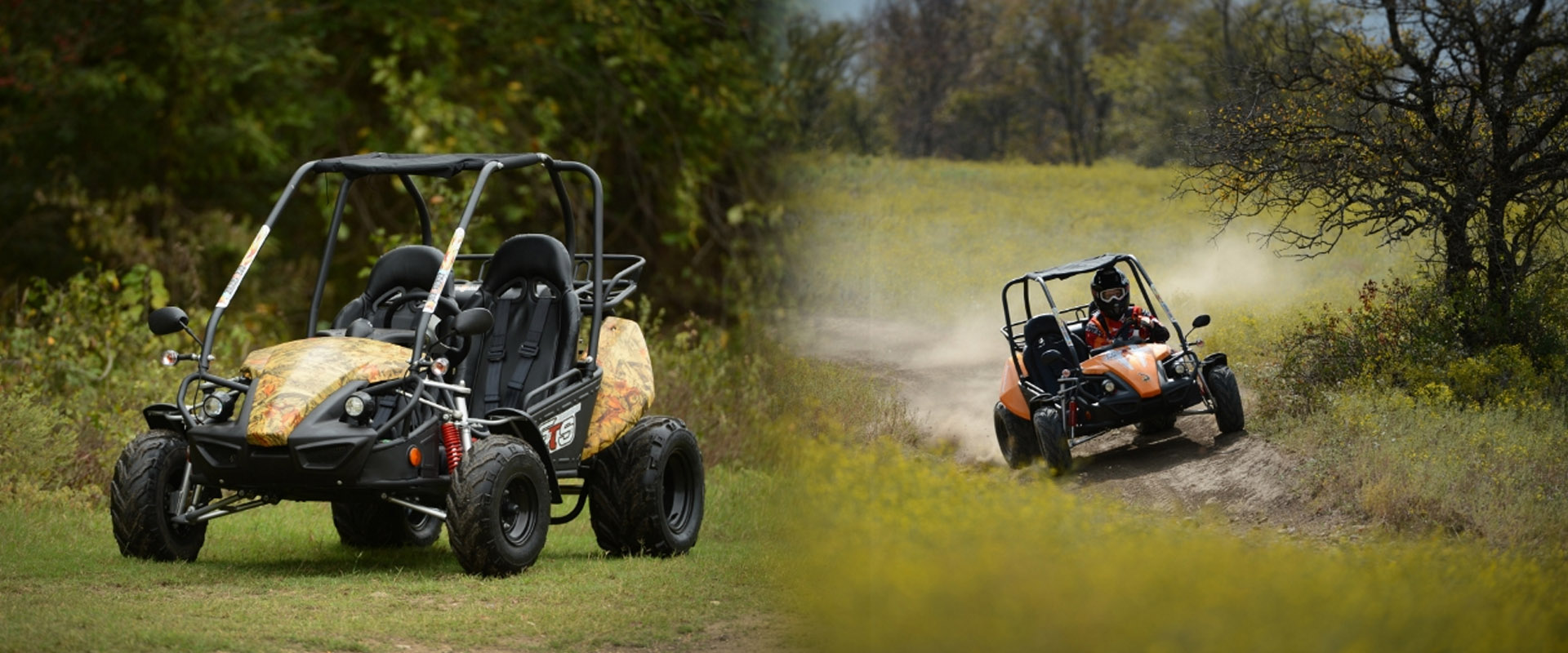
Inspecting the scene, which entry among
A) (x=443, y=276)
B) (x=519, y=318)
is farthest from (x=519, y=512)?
(x=519, y=318)

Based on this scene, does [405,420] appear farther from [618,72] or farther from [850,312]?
[618,72]

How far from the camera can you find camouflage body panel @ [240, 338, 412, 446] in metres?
7.59

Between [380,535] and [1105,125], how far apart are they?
23.7ft

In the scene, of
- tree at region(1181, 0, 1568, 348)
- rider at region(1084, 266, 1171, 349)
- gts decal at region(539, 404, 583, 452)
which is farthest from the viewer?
gts decal at region(539, 404, 583, 452)

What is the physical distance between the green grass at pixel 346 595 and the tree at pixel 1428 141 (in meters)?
1.81

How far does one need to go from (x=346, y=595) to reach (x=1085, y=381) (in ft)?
13.9

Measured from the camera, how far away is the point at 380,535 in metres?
10.0

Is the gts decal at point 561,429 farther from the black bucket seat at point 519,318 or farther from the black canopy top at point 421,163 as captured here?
the black canopy top at point 421,163

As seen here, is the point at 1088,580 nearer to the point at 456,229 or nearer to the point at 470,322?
the point at 470,322

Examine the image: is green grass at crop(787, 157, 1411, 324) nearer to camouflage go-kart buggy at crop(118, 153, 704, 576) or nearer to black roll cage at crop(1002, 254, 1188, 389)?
black roll cage at crop(1002, 254, 1188, 389)

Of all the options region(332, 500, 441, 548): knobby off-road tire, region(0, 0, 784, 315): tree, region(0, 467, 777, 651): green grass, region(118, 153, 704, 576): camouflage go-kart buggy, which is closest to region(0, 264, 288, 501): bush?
region(0, 467, 777, 651): green grass

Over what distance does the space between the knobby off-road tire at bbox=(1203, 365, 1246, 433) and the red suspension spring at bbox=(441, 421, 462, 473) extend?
4.88m

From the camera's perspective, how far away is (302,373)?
7844mm

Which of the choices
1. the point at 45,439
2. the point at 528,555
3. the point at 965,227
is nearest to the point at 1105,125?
the point at 965,227
